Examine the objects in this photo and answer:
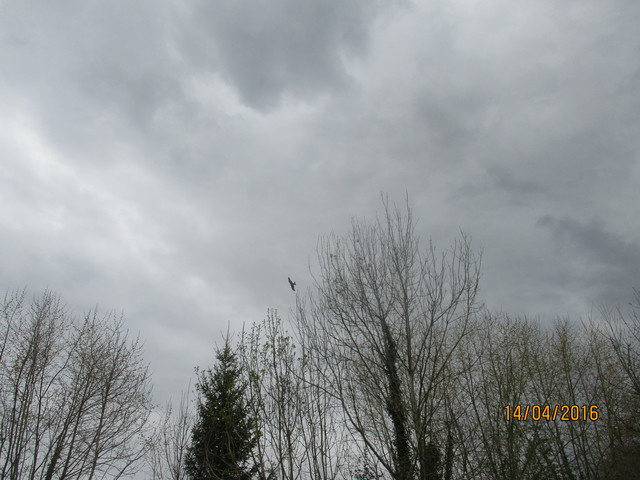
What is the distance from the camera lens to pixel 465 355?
15781 millimetres

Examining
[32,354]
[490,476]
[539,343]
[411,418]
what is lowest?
[490,476]

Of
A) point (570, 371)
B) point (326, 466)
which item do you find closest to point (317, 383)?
point (326, 466)

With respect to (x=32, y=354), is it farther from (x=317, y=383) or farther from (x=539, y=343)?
(x=539, y=343)

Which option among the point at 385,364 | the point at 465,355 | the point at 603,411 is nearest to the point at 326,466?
the point at 385,364

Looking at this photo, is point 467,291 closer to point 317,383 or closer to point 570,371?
point 317,383

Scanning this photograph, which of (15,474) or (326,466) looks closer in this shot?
(326,466)

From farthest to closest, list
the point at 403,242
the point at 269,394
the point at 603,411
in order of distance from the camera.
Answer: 1. the point at 603,411
2. the point at 403,242
3. the point at 269,394

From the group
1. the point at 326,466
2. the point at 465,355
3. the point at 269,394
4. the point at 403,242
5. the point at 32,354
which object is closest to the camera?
the point at 326,466

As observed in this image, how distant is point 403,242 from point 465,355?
26.1 feet

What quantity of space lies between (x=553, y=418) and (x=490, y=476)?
6.31m

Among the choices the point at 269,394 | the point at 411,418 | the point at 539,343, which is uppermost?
the point at 539,343

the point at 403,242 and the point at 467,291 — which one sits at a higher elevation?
the point at 403,242

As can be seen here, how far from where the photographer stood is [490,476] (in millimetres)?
12211

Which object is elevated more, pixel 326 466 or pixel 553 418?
pixel 553 418
